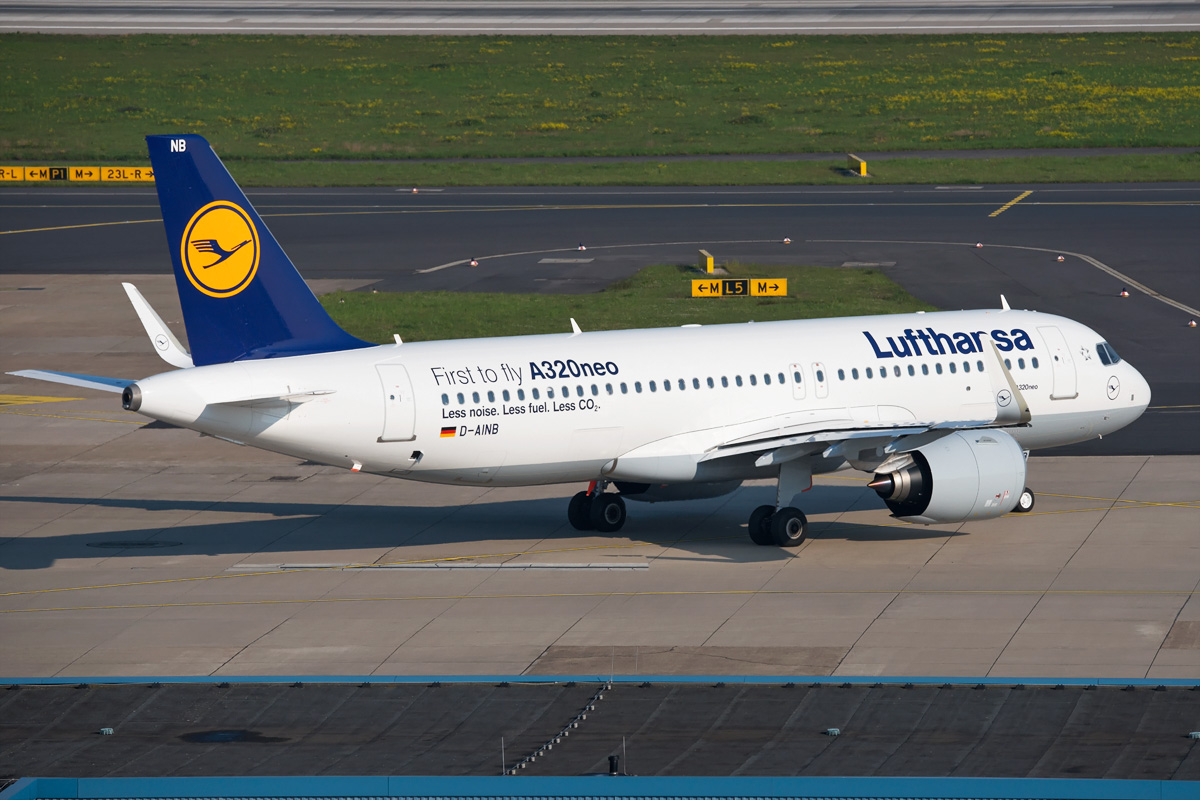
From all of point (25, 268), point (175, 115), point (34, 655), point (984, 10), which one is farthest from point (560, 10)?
point (34, 655)

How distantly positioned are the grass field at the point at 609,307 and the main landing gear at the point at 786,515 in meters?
25.0

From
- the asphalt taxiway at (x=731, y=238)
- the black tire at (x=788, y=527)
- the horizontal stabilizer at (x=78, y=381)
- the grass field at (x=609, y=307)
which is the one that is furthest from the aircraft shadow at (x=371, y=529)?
the asphalt taxiway at (x=731, y=238)

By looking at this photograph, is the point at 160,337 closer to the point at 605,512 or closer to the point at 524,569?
the point at 524,569

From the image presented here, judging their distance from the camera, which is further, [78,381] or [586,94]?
[586,94]

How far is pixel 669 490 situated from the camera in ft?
130

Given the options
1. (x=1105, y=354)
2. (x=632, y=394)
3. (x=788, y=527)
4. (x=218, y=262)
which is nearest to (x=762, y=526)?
(x=788, y=527)

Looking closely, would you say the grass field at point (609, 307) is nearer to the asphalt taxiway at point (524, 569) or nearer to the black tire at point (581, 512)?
the asphalt taxiway at point (524, 569)

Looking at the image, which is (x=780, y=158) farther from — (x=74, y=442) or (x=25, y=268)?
(x=74, y=442)

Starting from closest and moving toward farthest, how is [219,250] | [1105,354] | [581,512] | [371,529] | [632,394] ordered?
[219,250] → [632,394] → [581,512] → [371,529] → [1105,354]

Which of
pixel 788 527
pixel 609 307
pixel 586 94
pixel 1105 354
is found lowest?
pixel 788 527

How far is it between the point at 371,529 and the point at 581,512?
17.2 ft

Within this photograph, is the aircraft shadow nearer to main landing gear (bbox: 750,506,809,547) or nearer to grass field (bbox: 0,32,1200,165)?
main landing gear (bbox: 750,506,809,547)

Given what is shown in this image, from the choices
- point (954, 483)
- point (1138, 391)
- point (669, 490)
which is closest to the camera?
point (954, 483)

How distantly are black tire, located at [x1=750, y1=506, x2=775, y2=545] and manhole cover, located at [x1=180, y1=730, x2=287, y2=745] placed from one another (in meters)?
14.9
